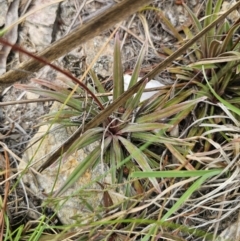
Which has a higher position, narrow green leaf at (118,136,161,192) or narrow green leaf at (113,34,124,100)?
narrow green leaf at (113,34,124,100)

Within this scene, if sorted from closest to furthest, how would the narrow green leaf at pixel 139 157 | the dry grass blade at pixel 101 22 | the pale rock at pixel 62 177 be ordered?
the dry grass blade at pixel 101 22 < the narrow green leaf at pixel 139 157 < the pale rock at pixel 62 177

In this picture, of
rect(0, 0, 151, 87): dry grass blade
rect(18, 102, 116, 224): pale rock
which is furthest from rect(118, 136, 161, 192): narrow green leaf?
rect(0, 0, 151, 87): dry grass blade

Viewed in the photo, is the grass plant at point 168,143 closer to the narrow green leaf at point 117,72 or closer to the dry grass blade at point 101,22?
the narrow green leaf at point 117,72

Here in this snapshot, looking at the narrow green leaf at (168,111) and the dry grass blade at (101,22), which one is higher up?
the dry grass blade at (101,22)

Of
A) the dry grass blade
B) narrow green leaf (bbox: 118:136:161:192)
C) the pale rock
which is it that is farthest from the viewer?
the pale rock

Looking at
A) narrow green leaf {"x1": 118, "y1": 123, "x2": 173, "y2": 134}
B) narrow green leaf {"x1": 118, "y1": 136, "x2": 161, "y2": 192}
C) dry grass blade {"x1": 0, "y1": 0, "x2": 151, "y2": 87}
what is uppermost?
dry grass blade {"x1": 0, "y1": 0, "x2": 151, "y2": 87}

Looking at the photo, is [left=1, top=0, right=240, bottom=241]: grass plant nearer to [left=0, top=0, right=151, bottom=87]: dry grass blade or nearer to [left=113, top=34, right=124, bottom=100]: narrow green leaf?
[left=113, top=34, right=124, bottom=100]: narrow green leaf

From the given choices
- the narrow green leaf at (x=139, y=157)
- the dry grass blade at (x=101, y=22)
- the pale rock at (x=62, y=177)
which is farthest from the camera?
the pale rock at (x=62, y=177)

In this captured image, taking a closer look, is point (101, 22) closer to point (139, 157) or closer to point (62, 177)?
point (139, 157)

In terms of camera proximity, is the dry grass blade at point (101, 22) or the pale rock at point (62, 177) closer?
the dry grass blade at point (101, 22)

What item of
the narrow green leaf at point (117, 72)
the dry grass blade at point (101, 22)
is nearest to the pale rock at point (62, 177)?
the narrow green leaf at point (117, 72)

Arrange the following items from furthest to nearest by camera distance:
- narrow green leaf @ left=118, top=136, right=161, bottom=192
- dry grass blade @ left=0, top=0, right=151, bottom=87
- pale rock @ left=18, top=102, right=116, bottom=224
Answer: pale rock @ left=18, top=102, right=116, bottom=224 < narrow green leaf @ left=118, top=136, right=161, bottom=192 < dry grass blade @ left=0, top=0, right=151, bottom=87

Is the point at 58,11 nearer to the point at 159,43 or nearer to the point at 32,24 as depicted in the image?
the point at 32,24
